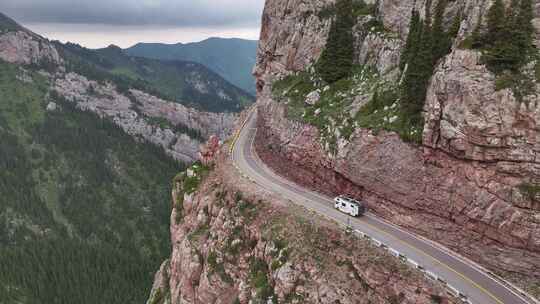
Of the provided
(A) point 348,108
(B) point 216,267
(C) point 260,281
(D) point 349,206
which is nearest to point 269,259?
(C) point 260,281

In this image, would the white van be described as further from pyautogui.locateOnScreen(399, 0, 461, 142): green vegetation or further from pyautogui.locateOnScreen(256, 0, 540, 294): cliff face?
pyautogui.locateOnScreen(399, 0, 461, 142): green vegetation

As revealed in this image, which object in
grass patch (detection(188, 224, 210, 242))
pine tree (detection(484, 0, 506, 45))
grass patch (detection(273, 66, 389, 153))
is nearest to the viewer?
pine tree (detection(484, 0, 506, 45))

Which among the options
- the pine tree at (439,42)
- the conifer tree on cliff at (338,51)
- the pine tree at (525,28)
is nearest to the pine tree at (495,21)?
the pine tree at (525,28)

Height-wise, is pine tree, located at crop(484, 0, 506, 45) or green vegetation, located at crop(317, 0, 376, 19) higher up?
green vegetation, located at crop(317, 0, 376, 19)

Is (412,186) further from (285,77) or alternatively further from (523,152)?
(285,77)

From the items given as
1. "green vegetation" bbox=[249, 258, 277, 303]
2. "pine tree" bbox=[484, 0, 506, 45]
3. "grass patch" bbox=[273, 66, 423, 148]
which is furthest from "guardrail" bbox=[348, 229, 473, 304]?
"pine tree" bbox=[484, 0, 506, 45]

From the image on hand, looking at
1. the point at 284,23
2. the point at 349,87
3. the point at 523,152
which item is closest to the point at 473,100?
the point at 523,152

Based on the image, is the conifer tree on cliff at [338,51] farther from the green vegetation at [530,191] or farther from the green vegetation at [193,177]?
the green vegetation at [530,191]

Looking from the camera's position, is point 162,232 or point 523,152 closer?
point 523,152
